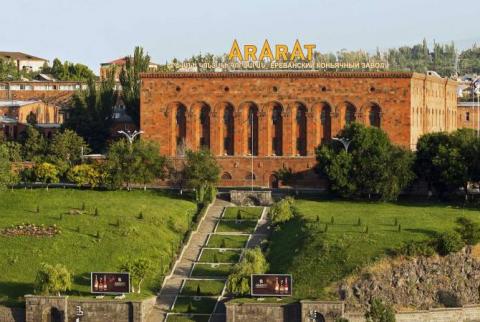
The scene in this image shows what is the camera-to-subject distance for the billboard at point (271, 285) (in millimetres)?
106875

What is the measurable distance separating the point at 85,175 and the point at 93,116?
894 inches

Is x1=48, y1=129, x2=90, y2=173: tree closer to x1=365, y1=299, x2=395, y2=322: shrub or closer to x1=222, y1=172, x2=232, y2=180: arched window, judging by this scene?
x1=222, y1=172, x2=232, y2=180: arched window

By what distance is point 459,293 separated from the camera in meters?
112

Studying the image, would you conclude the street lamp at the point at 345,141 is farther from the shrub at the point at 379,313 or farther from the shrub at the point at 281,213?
the shrub at the point at 379,313

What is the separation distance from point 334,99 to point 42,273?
5108cm

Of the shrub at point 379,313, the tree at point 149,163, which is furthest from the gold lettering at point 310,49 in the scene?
Answer: the shrub at point 379,313

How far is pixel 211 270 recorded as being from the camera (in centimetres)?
11781

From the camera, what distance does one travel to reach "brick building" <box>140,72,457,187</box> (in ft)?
490

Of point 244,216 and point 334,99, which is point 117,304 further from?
point 334,99

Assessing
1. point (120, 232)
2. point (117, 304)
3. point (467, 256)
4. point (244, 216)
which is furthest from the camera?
point (244, 216)

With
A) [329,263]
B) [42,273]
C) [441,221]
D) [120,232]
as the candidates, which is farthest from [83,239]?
[441,221]

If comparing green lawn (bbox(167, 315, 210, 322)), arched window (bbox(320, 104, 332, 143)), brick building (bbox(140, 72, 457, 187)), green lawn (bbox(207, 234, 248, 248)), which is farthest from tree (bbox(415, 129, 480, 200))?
green lawn (bbox(167, 315, 210, 322))

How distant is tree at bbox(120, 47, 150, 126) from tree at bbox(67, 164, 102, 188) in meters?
22.7

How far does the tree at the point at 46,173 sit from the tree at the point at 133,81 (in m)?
22.1
